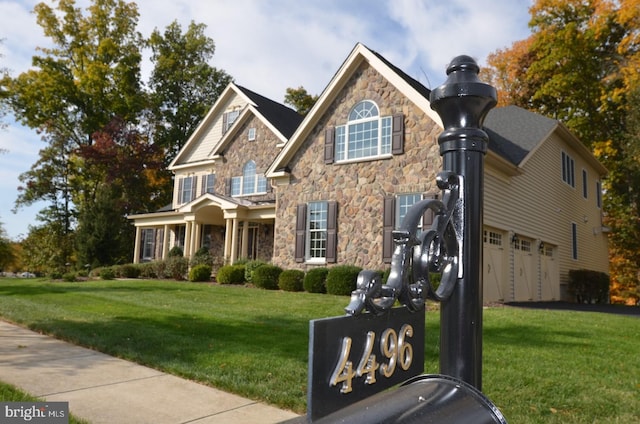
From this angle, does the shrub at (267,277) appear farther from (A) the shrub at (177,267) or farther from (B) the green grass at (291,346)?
(A) the shrub at (177,267)

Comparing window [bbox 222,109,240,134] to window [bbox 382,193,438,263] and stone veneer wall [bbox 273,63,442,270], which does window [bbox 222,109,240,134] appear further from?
window [bbox 382,193,438,263]

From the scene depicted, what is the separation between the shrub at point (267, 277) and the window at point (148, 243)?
12.4 m

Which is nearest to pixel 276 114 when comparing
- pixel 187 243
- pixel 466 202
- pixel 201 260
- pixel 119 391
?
pixel 187 243

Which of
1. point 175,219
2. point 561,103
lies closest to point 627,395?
point 175,219

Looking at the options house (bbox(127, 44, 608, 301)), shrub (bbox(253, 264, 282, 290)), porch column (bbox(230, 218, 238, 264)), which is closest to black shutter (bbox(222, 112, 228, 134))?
house (bbox(127, 44, 608, 301))

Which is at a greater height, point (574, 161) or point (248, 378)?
point (574, 161)

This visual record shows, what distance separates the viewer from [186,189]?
973 inches

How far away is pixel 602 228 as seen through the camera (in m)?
24.0

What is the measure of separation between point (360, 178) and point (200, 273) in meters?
7.34

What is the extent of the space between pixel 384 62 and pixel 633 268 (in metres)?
20.2

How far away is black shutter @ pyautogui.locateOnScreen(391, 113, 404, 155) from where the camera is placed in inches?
569

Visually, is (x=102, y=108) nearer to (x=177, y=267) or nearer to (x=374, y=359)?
(x=177, y=267)

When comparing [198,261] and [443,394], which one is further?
[198,261]

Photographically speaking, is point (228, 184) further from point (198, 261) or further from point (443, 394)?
point (443, 394)
